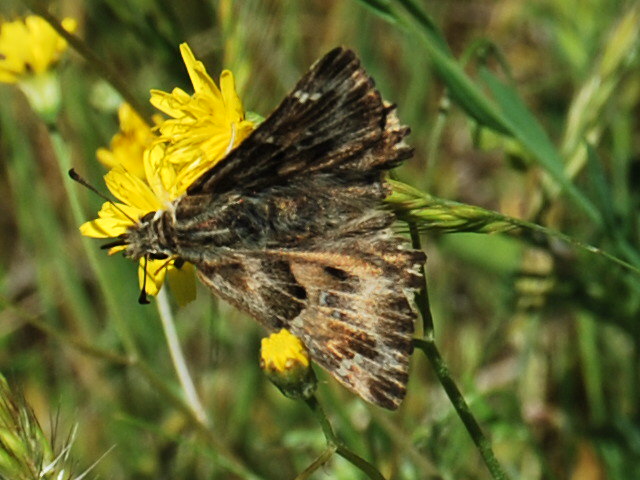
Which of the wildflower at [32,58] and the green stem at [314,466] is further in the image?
the wildflower at [32,58]

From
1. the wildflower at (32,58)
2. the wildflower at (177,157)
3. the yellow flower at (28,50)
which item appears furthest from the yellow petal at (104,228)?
the yellow flower at (28,50)

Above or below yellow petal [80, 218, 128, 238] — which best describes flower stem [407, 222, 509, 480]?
below

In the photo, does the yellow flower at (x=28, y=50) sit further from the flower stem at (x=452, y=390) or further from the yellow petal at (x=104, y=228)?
the flower stem at (x=452, y=390)

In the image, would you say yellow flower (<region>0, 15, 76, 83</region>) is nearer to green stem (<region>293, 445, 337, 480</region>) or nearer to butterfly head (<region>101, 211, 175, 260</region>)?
butterfly head (<region>101, 211, 175, 260</region>)

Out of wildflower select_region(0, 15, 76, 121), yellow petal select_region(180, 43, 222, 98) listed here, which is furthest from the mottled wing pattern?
wildflower select_region(0, 15, 76, 121)

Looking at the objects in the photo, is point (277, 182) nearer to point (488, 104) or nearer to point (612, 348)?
point (488, 104)

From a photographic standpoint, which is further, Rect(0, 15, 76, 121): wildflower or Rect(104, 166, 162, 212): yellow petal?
Rect(0, 15, 76, 121): wildflower
